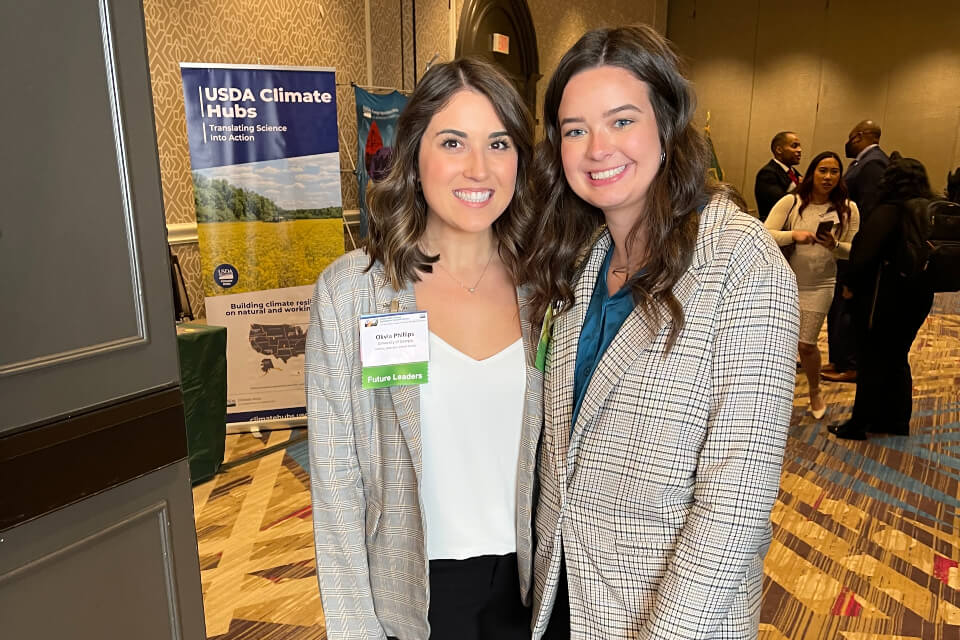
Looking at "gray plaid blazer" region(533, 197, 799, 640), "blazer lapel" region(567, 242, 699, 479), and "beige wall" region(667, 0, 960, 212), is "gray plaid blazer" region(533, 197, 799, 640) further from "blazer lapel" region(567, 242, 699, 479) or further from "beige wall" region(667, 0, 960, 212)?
"beige wall" region(667, 0, 960, 212)

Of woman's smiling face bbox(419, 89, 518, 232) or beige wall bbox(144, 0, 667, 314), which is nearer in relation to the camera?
woman's smiling face bbox(419, 89, 518, 232)

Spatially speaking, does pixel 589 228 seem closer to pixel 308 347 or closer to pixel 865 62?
pixel 308 347

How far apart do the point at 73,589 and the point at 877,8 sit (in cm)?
1097

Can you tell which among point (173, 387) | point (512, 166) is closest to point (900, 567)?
point (512, 166)

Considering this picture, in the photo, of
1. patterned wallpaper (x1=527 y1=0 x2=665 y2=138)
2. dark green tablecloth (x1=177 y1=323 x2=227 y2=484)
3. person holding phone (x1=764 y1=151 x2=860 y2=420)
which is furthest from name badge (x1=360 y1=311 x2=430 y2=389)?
patterned wallpaper (x1=527 y1=0 x2=665 y2=138)

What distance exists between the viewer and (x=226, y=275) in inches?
161

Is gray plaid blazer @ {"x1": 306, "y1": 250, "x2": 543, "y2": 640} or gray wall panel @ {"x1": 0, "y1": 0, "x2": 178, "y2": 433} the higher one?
gray wall panel @ {"x1": 0, "y1": 0, "x2": 178, "y2": 433}

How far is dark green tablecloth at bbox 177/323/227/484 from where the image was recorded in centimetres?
345

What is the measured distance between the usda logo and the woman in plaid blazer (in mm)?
3123

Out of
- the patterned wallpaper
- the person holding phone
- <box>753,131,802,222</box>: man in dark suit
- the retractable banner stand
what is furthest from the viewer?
the patterned wallpaper

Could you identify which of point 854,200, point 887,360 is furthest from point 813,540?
point 854,200

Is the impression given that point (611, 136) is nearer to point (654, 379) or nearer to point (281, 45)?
point (654, 379)

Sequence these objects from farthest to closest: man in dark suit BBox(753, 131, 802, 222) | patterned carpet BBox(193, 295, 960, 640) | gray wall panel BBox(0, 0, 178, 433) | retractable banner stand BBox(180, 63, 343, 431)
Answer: man in dark suit BBox(753, 131, 802, 222) → retractable banner stand BBox(180, 63, 343, 431) → patterned carpet BBox(193, 295, 960, 640) → gray wall panel BBox(0, 0, 178, 433)

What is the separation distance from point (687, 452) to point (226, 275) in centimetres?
352
